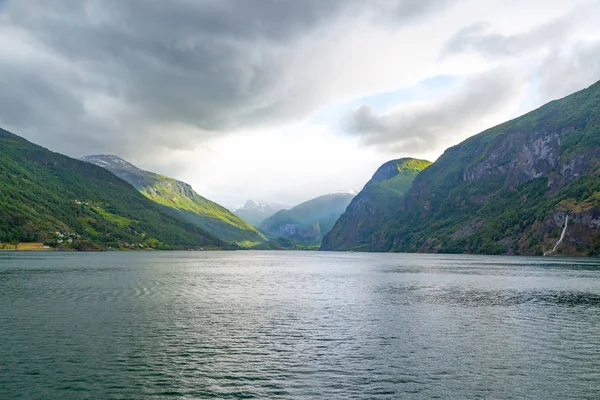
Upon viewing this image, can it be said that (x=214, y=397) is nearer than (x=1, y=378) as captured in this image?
Yes

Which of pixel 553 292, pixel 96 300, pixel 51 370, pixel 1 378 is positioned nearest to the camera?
pixel 1 378

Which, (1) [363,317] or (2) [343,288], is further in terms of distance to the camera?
(2) [343,288]

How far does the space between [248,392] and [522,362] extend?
1028 inches

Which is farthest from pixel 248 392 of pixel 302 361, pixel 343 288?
pixel 343 288

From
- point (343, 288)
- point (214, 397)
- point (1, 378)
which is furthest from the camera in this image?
point (343, 288)

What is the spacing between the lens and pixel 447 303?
7856 centimetres

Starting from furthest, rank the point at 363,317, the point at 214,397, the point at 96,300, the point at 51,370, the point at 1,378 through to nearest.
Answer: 1. the point at 96,300
2. the point at 363,317
3. the point at 51,370
4. the point at 1,378
5. the point at 214,397

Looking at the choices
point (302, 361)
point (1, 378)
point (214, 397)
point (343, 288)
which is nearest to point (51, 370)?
point (1, 378)

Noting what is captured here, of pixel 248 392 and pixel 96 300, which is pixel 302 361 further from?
pixel 96 300

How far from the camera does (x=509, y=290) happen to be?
329 feet

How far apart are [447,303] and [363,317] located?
77.5 ft

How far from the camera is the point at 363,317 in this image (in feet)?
207

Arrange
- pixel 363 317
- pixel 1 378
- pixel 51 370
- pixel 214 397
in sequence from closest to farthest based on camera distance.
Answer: pixel 214 397, pixel 1 378, pixel 51 370, pixel 363 317

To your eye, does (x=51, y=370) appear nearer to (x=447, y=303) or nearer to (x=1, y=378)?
(x=1, y=378)
